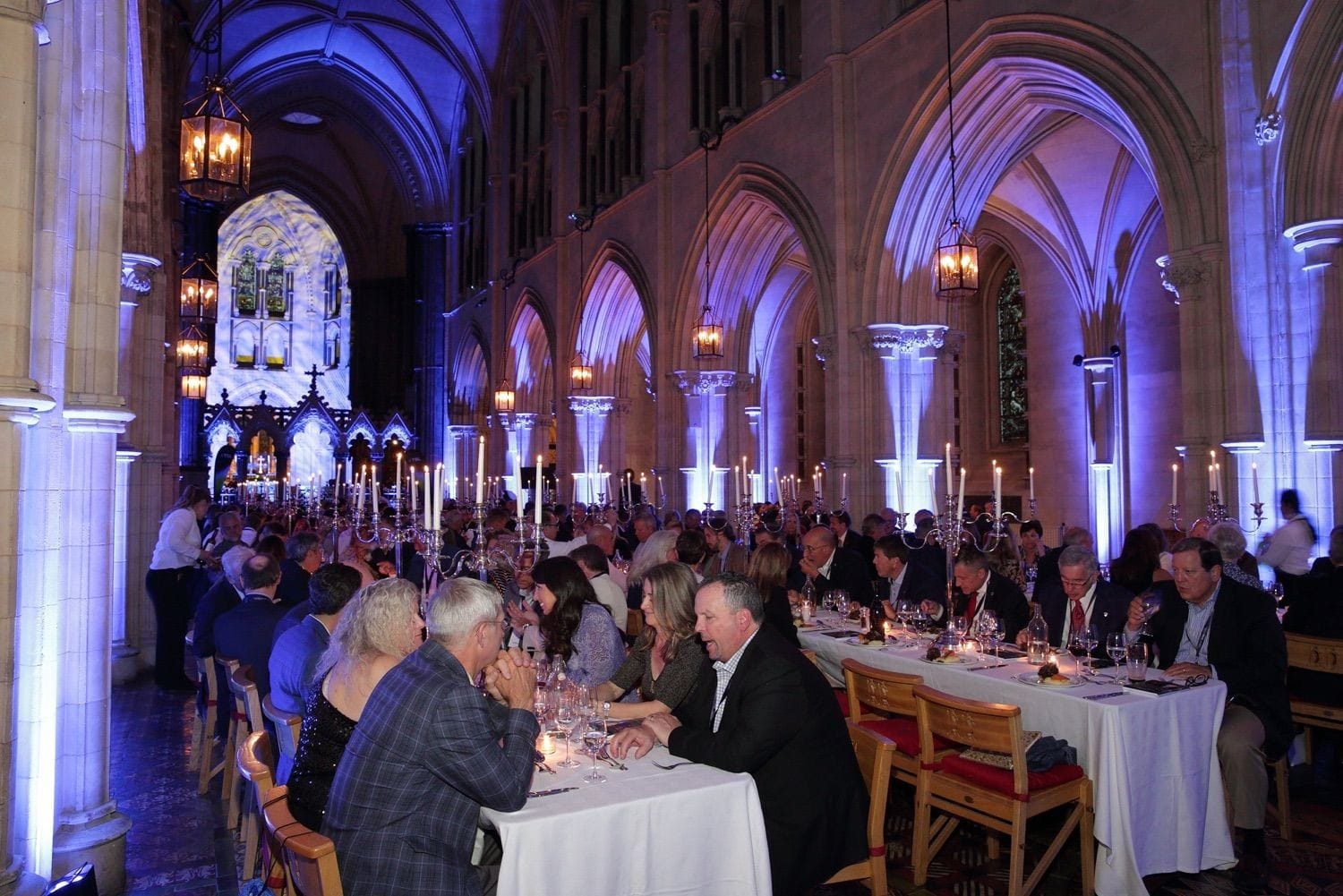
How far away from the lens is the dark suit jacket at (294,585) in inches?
279

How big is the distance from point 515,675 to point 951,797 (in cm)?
219

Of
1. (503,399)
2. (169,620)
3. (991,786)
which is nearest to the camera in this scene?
(991,786)

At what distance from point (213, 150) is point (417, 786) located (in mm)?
7360

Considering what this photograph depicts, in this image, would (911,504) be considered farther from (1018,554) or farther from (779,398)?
(779,398)

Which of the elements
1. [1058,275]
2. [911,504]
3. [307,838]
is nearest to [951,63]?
[911,504]

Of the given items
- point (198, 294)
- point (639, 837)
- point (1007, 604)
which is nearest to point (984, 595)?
point (1007, 604)

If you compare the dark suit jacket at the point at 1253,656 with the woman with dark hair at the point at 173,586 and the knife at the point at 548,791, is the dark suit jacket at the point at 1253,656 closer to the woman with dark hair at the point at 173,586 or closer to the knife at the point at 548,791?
the knife at the point at 548,791

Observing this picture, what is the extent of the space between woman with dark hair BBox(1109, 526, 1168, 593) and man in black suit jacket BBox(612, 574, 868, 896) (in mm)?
3407

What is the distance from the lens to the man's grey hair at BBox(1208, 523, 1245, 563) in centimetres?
629

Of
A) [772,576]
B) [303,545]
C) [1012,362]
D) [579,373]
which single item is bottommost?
[772,576]

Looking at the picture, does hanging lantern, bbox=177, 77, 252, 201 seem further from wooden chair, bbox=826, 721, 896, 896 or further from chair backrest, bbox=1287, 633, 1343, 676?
chair backrest, bbox=1287, 633, 1343, 676

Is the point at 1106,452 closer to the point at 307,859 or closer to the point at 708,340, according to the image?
the point at 708,340

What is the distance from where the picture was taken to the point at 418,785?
8.98ft

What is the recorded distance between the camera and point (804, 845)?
10.8 feet
